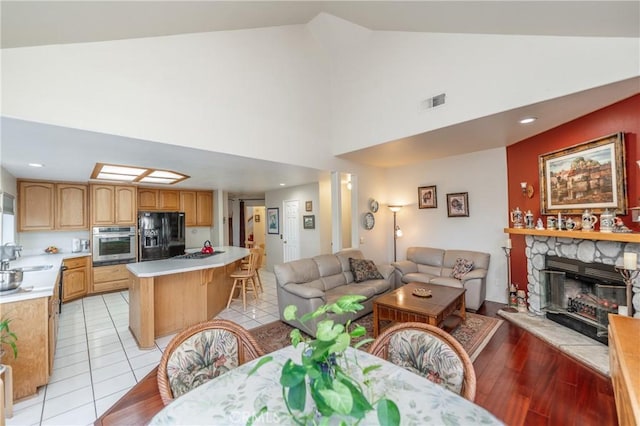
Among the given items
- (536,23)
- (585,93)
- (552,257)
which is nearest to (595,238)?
(552,257)

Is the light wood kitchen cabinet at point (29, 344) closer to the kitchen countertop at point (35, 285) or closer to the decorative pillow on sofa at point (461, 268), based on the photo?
the kitchen countertop at point (35, 285)

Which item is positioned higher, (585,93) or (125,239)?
(585,93)

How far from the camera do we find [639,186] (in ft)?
8.56

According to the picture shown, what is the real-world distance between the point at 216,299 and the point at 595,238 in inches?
191

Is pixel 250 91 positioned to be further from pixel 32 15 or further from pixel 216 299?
pixel 216 299

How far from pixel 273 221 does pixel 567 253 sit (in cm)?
609

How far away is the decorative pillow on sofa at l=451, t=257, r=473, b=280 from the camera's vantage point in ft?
14.3

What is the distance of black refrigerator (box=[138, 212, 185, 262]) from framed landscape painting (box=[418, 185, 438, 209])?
5.44m

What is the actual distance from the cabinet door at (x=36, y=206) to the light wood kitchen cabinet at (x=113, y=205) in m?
0.58

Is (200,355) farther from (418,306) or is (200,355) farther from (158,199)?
(158,199)

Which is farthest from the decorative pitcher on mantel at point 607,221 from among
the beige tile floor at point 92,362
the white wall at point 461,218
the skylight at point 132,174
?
the skylight at point 132,174

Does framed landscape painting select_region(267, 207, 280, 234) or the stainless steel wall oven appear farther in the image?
framed landscape painting select_region(267, 207, 280, 234)

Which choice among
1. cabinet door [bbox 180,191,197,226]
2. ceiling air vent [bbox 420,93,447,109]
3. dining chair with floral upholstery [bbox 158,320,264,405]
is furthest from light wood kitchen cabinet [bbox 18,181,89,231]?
ceiling air vent [bbox 420,93,447,109]

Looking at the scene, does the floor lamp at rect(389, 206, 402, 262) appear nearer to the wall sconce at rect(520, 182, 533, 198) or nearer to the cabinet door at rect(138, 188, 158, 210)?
the wall sconce at rect(520, 182, 533, 198)
